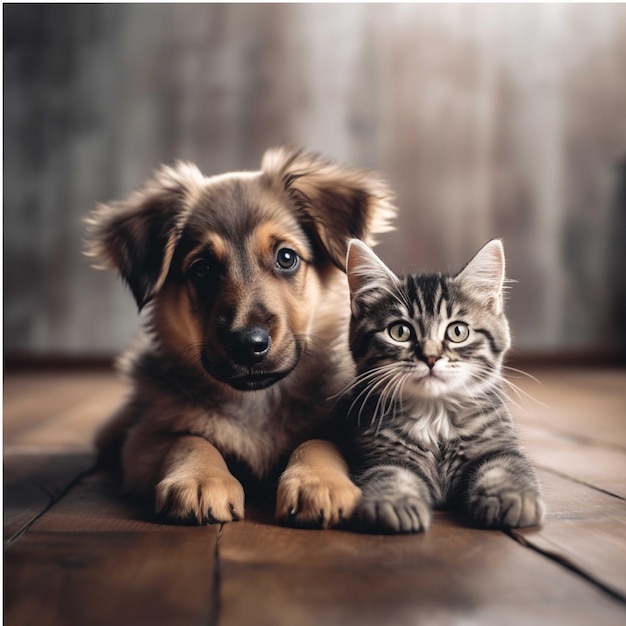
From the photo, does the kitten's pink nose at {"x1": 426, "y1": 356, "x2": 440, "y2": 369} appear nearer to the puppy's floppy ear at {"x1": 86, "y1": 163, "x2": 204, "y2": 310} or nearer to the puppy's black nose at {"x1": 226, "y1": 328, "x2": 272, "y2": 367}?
the puppy's black nose at {"x1": 226, "y1": 328, "x2": 272, "y2": 367}

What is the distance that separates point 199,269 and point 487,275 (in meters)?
0.61

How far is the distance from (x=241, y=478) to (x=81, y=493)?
376 millimetres

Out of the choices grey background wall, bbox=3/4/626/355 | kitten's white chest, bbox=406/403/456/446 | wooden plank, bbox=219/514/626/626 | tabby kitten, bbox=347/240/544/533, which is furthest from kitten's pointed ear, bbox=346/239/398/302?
grey background wall, bbox=3/4/626/355

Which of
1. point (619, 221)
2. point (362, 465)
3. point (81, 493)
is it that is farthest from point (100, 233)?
point (619, 221)

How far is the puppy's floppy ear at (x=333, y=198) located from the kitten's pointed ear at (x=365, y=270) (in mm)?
188

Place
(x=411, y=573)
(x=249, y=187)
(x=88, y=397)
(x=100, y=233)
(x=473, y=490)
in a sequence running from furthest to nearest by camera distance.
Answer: (x=88, y=397), (x=100, y=233), (x=249, y=187), (x=473, y=490), (x=411, y=573)

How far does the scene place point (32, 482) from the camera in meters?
1.75

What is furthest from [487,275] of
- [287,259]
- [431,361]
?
[287,259]

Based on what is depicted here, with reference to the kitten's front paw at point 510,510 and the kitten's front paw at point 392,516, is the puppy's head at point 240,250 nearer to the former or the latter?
the kitten's front paw at point 392,516

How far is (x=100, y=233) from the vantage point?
180 cm

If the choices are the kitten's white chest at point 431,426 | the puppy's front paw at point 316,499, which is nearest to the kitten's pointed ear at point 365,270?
the kitten's white chest at point 431,426

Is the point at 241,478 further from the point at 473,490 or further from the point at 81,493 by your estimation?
the point at 473,490

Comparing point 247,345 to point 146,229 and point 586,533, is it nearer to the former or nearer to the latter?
point 146,229

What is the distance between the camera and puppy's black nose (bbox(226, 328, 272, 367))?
139cm
